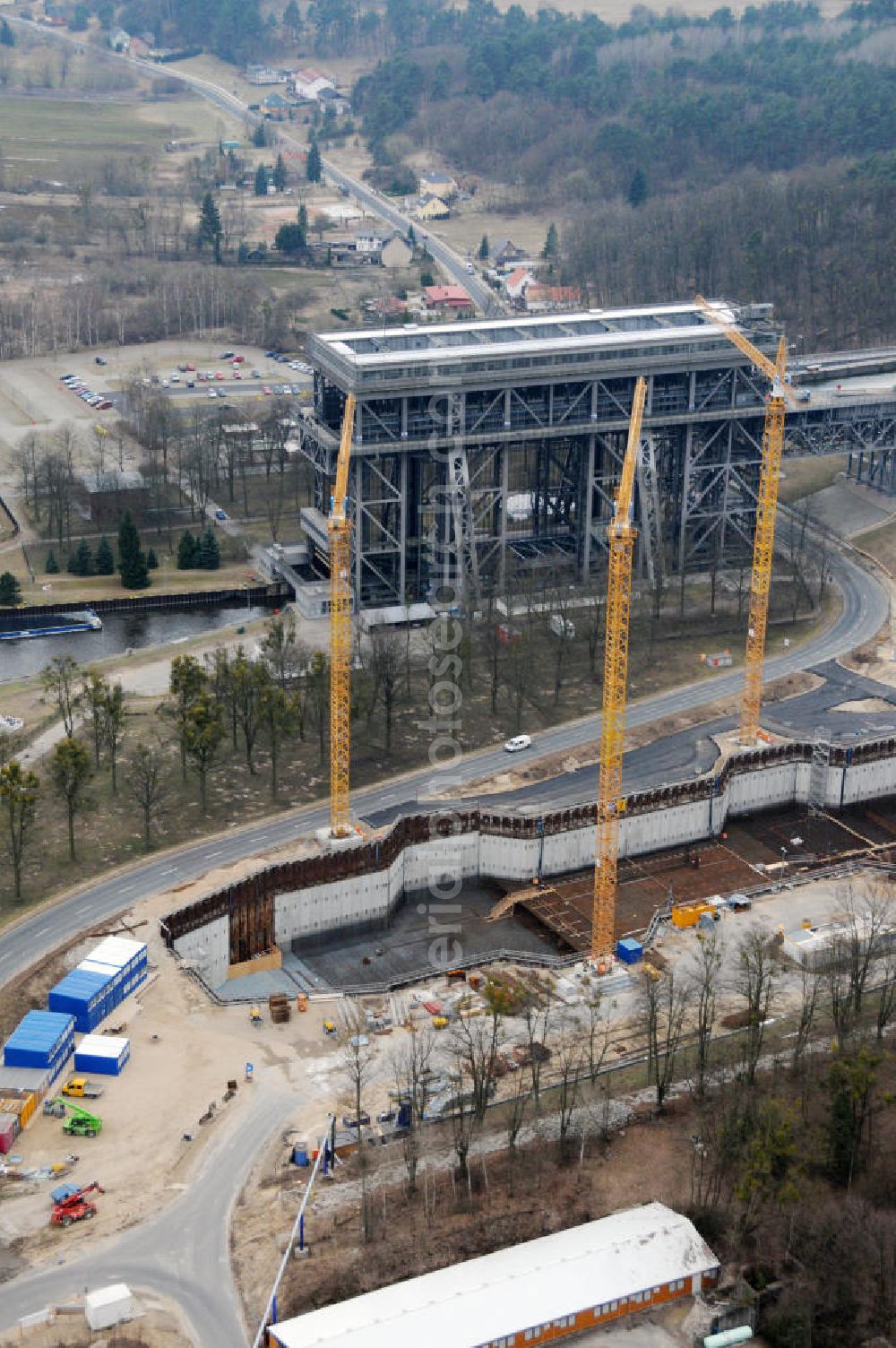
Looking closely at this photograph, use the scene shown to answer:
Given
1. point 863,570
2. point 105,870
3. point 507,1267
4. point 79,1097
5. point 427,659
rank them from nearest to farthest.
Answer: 1. point 507,1267
2. point 79,1097
3. point 105,870
4. point 427,659
5. point 863,570

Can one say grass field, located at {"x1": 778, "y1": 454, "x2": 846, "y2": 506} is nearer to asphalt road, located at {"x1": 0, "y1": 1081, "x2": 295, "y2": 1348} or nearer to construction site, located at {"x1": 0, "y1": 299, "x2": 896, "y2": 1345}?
construction site, located at {"x1": 0, "y1": 299, "x2": 896, "y2": 1345}

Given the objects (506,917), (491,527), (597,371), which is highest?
(597,371)

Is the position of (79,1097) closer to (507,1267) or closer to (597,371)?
(507,1267)

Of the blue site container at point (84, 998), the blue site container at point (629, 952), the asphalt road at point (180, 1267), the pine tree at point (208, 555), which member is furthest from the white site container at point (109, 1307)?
the pine tree at point (208, 555)

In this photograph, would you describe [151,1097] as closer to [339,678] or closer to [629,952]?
[629,952]

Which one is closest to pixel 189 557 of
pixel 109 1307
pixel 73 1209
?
pixel 73 1209

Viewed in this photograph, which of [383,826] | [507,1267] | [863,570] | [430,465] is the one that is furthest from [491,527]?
[507,1267]
